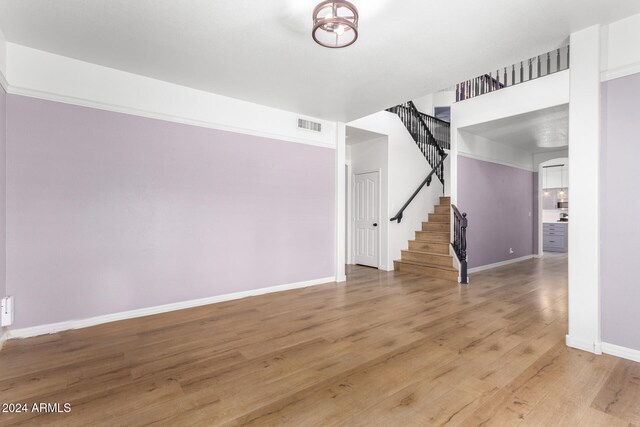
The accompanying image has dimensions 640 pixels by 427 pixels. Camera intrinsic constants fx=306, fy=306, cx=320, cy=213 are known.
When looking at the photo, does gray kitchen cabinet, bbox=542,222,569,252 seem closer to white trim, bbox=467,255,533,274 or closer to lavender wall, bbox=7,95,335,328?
white trim, bbox=467,255,533,274

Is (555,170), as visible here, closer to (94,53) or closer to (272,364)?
(272,364)

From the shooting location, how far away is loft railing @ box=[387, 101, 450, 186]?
21.9 ft

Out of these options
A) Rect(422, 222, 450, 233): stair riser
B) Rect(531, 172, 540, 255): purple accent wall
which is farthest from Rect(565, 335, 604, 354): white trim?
Rect(531, 172, 540, 255): purple accent wall

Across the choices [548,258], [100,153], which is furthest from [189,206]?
[548,258]

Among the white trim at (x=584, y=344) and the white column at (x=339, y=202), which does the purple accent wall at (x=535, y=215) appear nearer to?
the white column at (x=339, y=202)

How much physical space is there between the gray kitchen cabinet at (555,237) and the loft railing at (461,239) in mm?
6258

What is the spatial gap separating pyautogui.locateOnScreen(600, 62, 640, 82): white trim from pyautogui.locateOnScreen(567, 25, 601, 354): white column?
91 mm

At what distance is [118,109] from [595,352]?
16.6 feet

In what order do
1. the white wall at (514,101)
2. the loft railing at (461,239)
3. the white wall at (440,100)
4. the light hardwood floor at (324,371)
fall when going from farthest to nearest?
the white wall at (440,100) < the loft railing at (461,239) < the white wall at (514,101) < the light hardwood floor at (324,371)

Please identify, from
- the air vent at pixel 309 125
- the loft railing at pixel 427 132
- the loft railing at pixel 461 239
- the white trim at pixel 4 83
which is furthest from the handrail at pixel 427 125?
the white trim at pixel 4 83

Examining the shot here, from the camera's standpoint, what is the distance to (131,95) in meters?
3.41

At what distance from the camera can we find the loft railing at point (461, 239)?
17.1ft

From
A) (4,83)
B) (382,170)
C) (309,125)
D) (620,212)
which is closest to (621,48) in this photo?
(620,212)

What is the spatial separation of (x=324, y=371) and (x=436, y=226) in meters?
5.01
